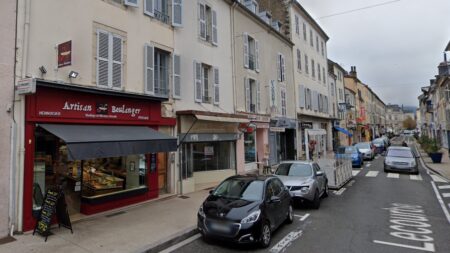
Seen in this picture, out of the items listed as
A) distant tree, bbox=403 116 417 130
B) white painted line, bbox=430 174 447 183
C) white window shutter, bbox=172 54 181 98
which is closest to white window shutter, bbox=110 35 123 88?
white window shutter, bbox=172 54 181 98

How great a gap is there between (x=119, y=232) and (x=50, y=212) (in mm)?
1551

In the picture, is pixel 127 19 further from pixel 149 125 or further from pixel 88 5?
pixel 149 125

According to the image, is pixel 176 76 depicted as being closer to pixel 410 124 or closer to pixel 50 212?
pixel 50 212

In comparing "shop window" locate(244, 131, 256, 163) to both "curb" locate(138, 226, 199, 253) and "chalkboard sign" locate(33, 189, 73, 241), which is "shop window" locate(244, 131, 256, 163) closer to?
"curb" locate(138, 226, 199, 253)

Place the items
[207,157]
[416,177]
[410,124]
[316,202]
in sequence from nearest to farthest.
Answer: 1. [316,202]
2. [207,157]
3. [416,177]
4. [410,124]

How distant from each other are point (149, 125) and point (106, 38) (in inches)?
122

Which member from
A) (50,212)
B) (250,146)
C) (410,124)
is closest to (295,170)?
(250,146)

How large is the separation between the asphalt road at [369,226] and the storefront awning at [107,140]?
3082 millimetres

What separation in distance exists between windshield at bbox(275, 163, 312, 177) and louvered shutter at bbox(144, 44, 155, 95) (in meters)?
5.50

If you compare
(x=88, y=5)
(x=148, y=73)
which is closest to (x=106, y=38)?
(x=88, y=5)

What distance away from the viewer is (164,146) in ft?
30.3

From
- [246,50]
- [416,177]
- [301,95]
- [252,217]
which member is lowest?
[416,177]

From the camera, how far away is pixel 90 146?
695cm

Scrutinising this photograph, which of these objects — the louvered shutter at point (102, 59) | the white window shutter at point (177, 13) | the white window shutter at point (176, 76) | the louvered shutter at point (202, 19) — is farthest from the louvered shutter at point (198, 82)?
the louvered shutter at point (102, 59)
